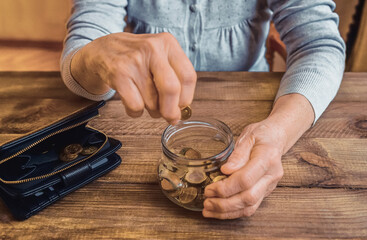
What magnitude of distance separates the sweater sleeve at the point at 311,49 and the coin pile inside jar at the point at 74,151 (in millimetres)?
510

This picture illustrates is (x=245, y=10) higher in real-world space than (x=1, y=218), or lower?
higher

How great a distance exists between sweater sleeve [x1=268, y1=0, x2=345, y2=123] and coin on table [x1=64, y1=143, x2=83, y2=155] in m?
0.53

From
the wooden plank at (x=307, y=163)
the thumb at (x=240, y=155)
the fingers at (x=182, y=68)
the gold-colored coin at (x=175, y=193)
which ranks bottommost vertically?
the wooden plank at (x=307, y=163)

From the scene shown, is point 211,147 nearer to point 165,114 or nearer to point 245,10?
point 165,114

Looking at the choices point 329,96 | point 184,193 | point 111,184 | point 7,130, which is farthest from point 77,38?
point 329,96

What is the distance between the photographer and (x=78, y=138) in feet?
2.43

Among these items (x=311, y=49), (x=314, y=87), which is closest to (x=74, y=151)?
(x=314, y=87)

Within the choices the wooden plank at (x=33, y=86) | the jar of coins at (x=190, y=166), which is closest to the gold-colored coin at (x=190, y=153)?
the jar of coins at (x=190, y=166)

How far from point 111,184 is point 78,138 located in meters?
0.12

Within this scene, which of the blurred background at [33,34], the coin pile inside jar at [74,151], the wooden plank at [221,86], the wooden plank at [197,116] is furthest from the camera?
the blurred background at [33,34]

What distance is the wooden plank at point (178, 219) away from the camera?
610 millimetres

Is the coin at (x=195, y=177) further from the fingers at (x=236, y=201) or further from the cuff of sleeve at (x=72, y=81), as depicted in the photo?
the cuff of sleeve at (x=72, y=81)

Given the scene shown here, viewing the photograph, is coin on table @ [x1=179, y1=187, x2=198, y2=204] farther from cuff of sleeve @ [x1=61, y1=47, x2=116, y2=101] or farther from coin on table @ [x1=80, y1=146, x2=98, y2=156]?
cuff of sleeve @ [x1=61, y1=47, x2=116, y2=101]

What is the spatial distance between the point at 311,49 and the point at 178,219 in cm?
67
